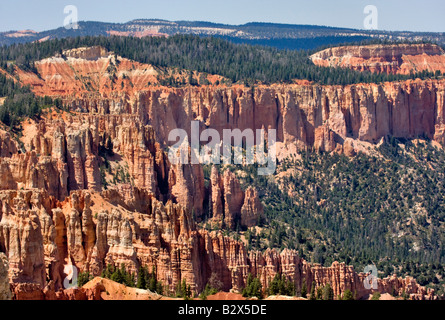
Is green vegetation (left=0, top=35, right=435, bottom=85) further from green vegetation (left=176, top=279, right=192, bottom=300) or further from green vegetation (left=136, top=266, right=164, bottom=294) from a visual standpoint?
green vegetation (left=136, top=266, right=164, bottom=294)

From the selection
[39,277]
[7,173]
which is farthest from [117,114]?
[39,277]

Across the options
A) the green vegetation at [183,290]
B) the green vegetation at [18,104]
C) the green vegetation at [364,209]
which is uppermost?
the green vegetation at [18,104]

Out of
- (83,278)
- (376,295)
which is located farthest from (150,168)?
(83,278)

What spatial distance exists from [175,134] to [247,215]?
3276cm

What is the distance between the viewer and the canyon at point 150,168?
76438mm

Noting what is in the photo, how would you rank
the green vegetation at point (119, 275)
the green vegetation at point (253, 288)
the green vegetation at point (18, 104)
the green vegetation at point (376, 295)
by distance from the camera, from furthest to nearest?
1. the green vegetation at point (18, 104)
2. the green vegetation at point (376, 295)
3. the green vegetation at point (253, 288)
4. the green vegetation at point (119, 275)

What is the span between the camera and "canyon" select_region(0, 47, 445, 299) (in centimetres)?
7644

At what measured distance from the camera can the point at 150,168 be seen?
374 feet

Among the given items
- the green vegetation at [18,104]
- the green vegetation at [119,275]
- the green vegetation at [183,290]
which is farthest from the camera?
the green vegetation at [18,104]

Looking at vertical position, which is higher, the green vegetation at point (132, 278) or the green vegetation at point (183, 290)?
the green vegetation at point (132, 278)

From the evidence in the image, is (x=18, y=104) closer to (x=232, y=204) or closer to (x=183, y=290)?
(x=232, y=204)

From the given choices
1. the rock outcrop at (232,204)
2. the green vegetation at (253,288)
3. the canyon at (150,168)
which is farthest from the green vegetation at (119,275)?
the rock outcrop at (232,204)

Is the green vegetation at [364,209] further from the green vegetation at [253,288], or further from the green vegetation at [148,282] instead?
the green vegetation at [148,282]
